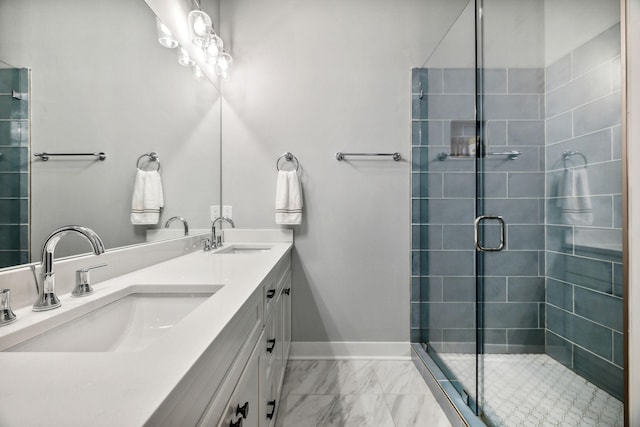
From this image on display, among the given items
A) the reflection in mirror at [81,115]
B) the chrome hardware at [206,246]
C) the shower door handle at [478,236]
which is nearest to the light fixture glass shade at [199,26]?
the reflection in mirror at [81,115]

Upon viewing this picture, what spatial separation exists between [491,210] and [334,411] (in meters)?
1.30

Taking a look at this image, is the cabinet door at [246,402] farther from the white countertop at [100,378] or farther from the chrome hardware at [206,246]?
the chrome hardware at [206,246]

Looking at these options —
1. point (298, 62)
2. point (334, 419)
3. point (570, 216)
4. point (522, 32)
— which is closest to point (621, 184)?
point (570, 216)

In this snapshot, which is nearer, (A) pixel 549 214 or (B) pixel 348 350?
(A) pixel 549 214

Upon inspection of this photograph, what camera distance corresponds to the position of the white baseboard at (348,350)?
2.04 m

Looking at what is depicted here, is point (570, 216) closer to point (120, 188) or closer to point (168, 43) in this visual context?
point (120, 188)

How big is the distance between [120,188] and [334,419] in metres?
1.43

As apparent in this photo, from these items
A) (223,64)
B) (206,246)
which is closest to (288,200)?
(206,246)

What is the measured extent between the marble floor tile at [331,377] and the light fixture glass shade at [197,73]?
6.25 feet

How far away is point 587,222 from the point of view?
1.17 meters

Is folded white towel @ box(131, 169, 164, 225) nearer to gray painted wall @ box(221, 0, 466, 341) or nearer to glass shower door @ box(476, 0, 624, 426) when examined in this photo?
gray painted wall @ box(221, 0, 466, 341)

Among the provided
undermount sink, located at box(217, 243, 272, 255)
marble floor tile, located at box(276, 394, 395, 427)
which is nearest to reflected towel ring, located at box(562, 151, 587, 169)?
marble floor tile, located at box(276, 394, 395, 427)

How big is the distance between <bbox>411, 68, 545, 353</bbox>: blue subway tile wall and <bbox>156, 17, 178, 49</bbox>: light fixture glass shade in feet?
5.03

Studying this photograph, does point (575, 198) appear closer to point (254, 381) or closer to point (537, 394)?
point (537, 394)
